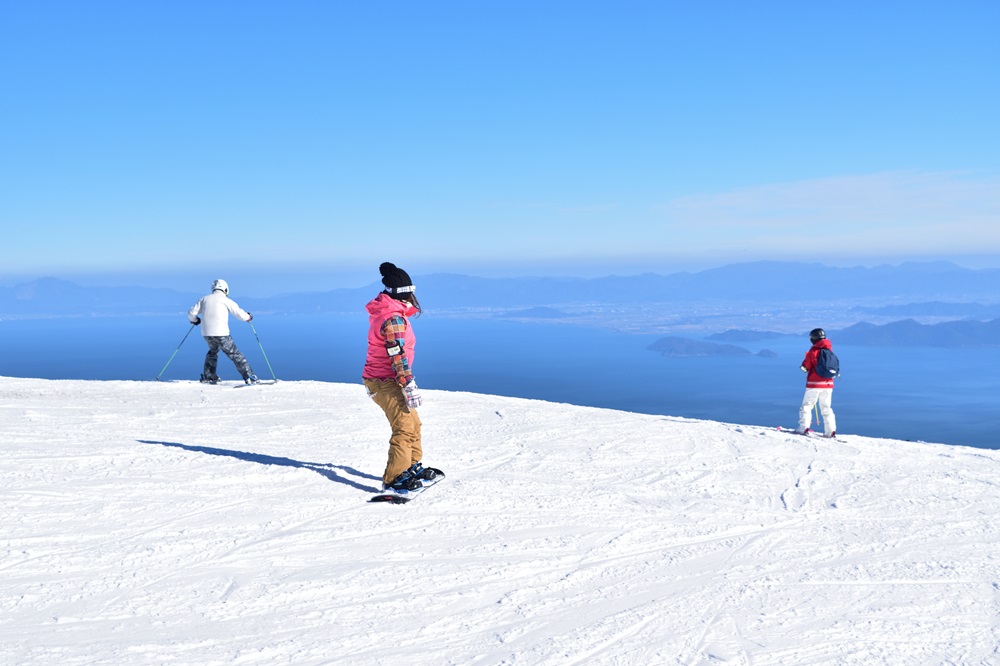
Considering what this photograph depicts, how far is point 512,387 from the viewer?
17225cm

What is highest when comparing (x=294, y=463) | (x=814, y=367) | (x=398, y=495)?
(x=814, y=367)

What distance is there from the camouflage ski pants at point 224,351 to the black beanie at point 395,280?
32.3 ft

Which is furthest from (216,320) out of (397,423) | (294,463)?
(397,423)

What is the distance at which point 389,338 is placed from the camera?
21.3 ft

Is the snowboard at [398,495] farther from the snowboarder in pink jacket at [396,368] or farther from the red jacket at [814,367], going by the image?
the red jacket at [814,367]

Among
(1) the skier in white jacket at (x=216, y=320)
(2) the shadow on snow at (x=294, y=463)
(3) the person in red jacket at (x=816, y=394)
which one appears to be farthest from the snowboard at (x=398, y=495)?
(1) the skier in white jacket at (x=216, y=320)

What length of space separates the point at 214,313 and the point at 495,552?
38.7 ft

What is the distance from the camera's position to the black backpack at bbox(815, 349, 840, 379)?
36.9 feet

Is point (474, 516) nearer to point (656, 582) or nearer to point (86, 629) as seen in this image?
point (656, 582)

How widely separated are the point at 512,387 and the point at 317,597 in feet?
551

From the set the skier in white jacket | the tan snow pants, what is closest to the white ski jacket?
the skier in white jacket

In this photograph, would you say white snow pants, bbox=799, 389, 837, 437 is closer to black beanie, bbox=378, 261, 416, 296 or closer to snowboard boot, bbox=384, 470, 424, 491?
snowboard boot, bbox=384, 470, 424, 491

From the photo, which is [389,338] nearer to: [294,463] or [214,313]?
[294,463]

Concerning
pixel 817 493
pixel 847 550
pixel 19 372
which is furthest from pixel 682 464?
pixel 19 372
